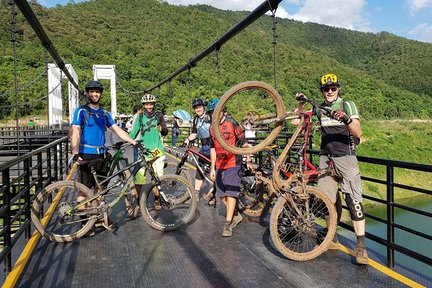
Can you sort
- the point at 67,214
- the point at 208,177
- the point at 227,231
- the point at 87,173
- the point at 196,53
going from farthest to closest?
1. the point at 196,53
2. the point at 208,177
3. the point at 87,173
4. the point at 227,231
5. the point at 67,214

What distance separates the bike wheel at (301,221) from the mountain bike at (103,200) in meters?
1.28

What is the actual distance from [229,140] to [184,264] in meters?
1.44

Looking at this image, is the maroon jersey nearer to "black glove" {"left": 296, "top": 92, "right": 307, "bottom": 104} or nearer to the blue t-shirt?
"black glove" {"left": 296, "top": 92, "right": 307, "bottom": 104}

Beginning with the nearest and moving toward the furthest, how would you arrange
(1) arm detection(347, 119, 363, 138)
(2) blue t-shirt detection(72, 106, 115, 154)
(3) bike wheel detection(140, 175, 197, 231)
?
(1) arm detection(347, 119, 363, 138), (2) blue t-shirt detection(72, 106, 115, 154), (3) bike wheel detection(140, 175, 197, 231)

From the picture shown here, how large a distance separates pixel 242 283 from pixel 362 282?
3.09 ft

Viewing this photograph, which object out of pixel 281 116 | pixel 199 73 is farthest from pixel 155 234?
pixel 199 73

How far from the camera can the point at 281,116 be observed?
383cm

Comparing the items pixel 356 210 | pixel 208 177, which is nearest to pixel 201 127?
pixel 208 177

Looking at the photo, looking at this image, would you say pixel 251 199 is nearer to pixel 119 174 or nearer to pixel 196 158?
pixel 196 158

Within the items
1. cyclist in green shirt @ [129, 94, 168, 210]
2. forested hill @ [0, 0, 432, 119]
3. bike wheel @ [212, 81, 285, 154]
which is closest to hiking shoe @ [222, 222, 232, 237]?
bike wheel @ [212, 81, 285, 154]

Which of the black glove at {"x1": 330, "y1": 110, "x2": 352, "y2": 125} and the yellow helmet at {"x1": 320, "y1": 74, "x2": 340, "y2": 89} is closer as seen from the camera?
the black glove at {"x1": 330, "y1": 110, "x2": 352, "y2": 125}

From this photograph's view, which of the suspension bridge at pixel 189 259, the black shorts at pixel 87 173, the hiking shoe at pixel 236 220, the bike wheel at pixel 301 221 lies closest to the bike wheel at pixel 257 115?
the bike wheel at pixel 301 221

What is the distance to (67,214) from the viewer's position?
13.3ft

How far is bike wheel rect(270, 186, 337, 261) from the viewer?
11.4 feet
